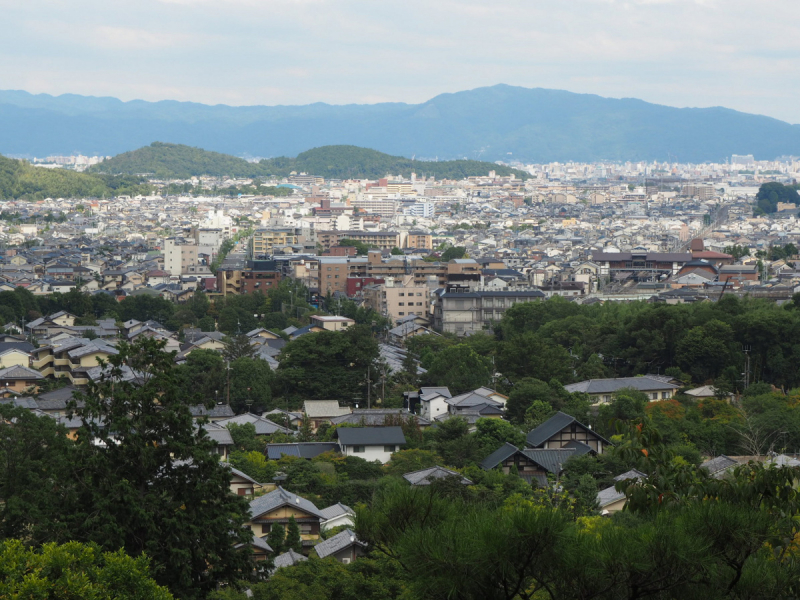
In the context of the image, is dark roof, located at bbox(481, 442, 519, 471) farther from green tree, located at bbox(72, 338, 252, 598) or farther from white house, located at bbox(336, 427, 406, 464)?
green tree, located at bbox(72, 338, 252, 598)

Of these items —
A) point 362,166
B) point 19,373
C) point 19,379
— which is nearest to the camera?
point 19,379

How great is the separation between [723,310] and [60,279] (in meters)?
20.8

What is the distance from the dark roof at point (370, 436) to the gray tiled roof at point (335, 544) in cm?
396

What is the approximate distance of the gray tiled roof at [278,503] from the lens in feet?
28.6

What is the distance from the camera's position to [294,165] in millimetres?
101938

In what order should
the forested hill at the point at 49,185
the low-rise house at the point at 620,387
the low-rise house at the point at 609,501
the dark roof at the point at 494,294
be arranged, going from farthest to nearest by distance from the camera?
the forested hill at the point at 49,185 → the dark roof at the point at 494,294 → the low-rise house at the point at 620,387 → the low-rise house at the point at 609,501

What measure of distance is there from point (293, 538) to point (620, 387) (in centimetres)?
852

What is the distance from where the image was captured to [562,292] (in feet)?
101

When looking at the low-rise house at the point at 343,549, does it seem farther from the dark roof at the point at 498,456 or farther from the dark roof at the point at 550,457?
the dark roof at the point at 550,457

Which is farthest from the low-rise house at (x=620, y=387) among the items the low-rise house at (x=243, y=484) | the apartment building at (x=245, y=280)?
the apartment building at (x=245, y=280)

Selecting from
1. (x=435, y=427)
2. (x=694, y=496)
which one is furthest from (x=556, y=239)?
(x=694, y=496)

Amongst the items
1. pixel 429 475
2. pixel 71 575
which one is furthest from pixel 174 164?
pixel 71 575

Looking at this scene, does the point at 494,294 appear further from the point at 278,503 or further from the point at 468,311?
the point at 278,503

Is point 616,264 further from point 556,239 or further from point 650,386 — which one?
point 650,386
